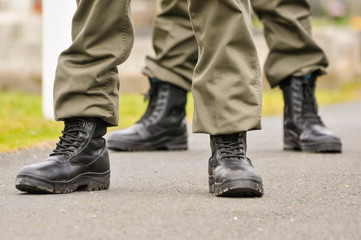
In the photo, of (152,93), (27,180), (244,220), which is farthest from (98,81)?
(152,93)

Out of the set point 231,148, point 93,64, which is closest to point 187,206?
point 231,148

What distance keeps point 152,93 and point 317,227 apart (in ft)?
6.37

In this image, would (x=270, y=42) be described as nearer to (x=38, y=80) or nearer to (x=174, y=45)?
(x=174, y=45)

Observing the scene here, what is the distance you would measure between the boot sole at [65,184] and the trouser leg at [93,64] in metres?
0.20

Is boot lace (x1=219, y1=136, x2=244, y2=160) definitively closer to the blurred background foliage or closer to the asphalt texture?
the asphalt texture

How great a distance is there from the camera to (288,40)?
12.2 ft

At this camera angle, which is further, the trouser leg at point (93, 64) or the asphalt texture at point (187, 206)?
the trouser leg at point (93, 64)

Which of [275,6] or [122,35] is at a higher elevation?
[275,6]

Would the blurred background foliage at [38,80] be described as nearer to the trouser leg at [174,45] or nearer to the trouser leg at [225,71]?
the trouser leg at [174,45]

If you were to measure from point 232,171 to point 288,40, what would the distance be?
1475mm

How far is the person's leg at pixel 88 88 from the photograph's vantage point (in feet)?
8.07

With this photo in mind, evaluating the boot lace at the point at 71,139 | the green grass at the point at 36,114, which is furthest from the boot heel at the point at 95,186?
the green grass at the point at 36,114

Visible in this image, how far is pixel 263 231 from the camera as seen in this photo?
194 cm

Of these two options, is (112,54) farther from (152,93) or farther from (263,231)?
(152,93)
